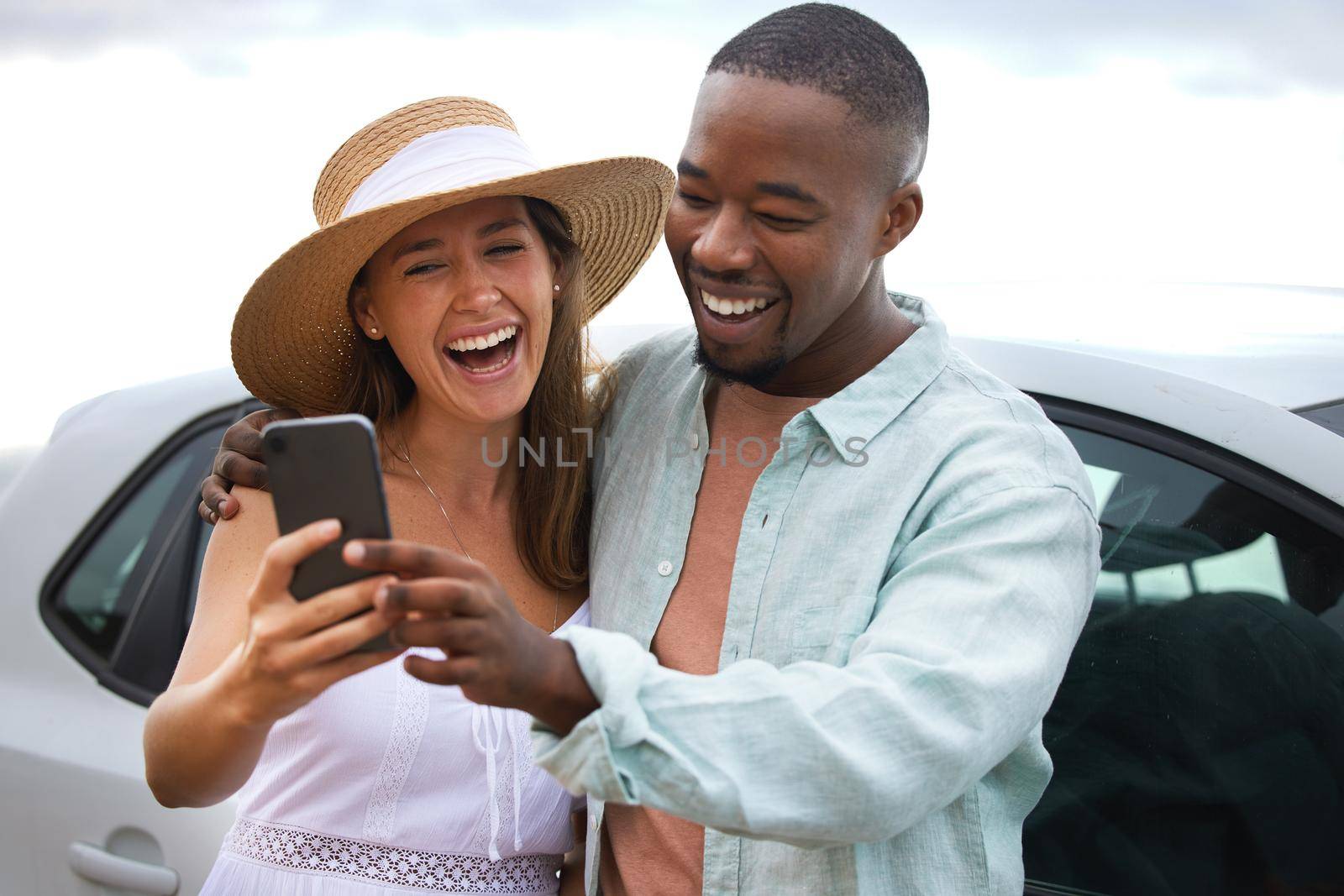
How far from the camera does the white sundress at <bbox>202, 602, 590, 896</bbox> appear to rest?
2.07 meters

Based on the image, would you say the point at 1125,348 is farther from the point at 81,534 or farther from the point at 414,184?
the point at 81,534

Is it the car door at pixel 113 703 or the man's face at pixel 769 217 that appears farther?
the car door at pixel 113 703

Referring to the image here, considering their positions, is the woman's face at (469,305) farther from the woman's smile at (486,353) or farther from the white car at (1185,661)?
the white car at (1185,661)

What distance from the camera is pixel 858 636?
171 centimetres

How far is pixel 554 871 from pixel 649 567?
63cm

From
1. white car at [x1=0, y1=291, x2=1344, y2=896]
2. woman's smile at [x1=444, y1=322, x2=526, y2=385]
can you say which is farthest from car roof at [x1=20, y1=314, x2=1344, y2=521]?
woman's smile at [x1=444, y1=322, x2=526, y2=385]

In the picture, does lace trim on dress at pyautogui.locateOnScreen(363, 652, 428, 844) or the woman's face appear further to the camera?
the woman's face

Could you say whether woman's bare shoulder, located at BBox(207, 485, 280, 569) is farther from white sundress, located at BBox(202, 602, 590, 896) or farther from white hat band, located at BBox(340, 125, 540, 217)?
white hat band, located at BBox(340, 125, 540, 217)

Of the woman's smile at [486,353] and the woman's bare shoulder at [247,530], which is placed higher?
the woman's smile at [486,353]

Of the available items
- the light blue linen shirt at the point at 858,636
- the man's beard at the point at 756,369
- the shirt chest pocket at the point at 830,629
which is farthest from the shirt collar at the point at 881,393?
the shirt chest pocket at the point at 830,629

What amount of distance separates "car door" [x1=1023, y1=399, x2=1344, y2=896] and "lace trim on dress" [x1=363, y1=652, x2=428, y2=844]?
1119 millimetres

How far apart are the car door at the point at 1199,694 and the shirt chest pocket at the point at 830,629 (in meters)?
0.73

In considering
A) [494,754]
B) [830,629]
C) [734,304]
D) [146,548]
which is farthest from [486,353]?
[146,548]

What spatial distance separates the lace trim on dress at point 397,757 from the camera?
2074 mm
